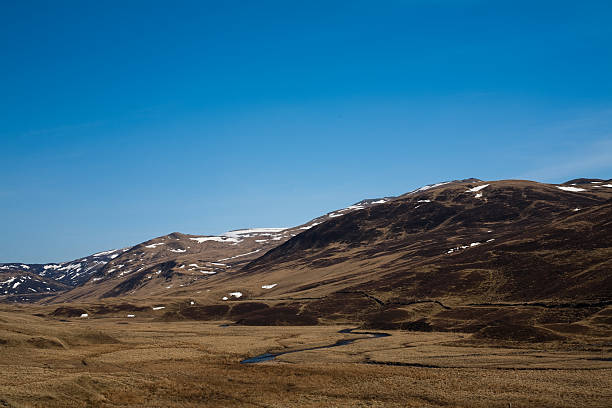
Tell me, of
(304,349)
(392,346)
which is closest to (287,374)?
(304,349)

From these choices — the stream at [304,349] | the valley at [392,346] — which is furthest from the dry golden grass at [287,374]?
the stream at [304,349]

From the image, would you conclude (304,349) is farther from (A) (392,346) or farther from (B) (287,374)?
(B) (287,374)

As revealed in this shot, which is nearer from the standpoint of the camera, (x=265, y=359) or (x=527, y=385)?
(x=527, y=385)

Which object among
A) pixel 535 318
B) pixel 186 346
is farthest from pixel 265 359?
pixel 535 318

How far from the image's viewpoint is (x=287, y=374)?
196ft

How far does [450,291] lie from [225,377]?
318 feet

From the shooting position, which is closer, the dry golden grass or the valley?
the dry golden grass

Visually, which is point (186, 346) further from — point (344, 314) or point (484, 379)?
point (344, 314)

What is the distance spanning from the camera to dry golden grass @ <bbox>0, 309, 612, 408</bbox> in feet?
146

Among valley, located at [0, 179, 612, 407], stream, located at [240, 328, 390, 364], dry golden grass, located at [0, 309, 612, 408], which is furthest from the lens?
stream, located at [240, 328, 390, 364]

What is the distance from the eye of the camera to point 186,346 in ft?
287

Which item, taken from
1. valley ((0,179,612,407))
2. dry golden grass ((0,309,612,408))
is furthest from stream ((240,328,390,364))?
dry golden grass ((0,309,612,408))

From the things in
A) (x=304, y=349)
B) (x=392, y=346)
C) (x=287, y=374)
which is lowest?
(x=392, y=346)

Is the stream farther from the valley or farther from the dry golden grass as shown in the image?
the dry golden grass
